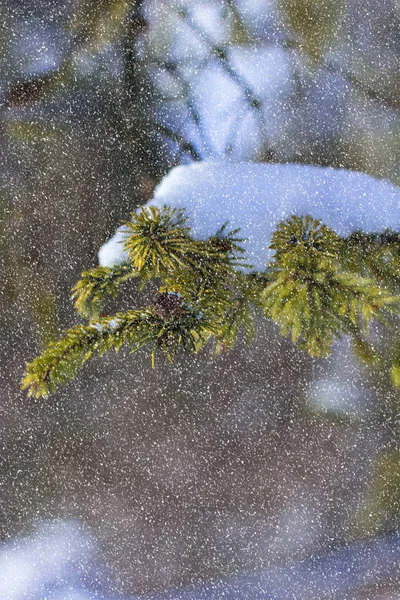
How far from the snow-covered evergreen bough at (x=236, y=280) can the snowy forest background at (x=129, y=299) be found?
646 millimetres

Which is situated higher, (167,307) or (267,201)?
(267,201)

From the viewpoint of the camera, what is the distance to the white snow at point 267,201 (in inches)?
30.8

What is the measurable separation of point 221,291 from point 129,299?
3.48 ft

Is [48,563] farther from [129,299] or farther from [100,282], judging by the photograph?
[100,282]

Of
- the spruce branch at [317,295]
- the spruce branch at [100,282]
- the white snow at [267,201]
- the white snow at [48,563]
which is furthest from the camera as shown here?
the white snow at [48,563]

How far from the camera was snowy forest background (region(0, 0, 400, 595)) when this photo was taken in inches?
53.8

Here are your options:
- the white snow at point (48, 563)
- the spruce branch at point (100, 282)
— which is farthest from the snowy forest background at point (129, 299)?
the spruce branch at point (100, 282)

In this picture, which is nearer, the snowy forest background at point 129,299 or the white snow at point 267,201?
the white snow at point 267,201

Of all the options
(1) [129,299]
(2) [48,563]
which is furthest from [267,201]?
(2) [48,563]

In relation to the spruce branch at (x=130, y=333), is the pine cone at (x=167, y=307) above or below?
above

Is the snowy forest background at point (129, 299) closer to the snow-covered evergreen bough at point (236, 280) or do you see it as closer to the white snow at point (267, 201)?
the white snow at point (267, 201)

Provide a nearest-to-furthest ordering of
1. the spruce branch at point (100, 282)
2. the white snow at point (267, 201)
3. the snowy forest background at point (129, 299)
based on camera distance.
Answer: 1. the spruce branch at point (100, 282)
2. the white snow at point (267, 201)
3. the snowy forest background at point (129, 299)

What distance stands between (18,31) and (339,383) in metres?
1.40

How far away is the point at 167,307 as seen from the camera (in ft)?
1.95
